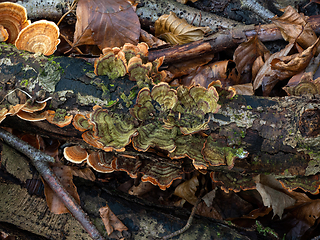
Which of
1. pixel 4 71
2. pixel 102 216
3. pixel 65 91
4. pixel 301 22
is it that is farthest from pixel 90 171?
pixel 301 22

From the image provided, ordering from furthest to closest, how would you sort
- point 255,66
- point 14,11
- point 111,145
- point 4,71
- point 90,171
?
1. point 255,66
2. point 90,171
3. point 14,11
4. point 4,71
5. point 111,145

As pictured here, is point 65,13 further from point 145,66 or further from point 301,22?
point 301,22

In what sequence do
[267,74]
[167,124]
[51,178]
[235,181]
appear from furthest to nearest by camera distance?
[267,74]
[235,181]
[51,178]
[167,124]

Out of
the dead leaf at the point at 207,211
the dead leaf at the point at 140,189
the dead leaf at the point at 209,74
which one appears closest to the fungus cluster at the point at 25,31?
the dead leaf at the point at 209,74

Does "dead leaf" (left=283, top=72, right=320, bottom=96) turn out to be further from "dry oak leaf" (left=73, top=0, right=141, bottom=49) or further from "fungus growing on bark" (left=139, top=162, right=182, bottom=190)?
"dry oak leaf" (left=73, top=0, right=141, bottom=49)

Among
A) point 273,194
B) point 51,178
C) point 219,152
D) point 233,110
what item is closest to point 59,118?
point 51,178

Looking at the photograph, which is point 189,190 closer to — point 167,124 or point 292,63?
point 167,124
